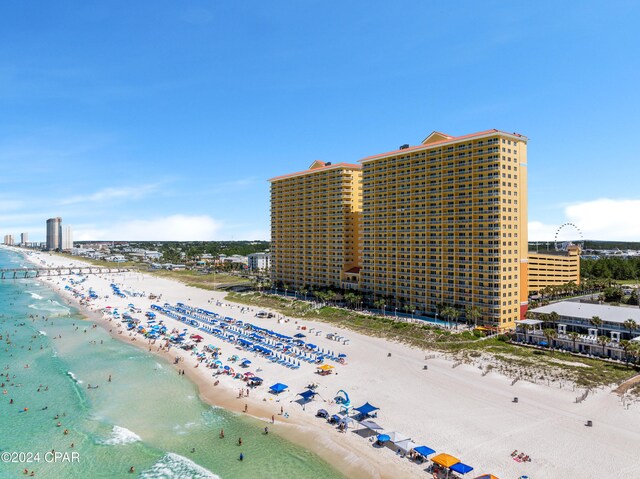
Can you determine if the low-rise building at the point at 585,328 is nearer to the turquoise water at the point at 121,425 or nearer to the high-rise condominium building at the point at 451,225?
the high-rise condominium building at the point at 451,225

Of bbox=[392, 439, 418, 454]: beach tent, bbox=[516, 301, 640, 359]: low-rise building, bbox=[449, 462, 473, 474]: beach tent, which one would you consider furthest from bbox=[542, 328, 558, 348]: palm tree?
bbox=[449, 462, 473, 474]: beach tent

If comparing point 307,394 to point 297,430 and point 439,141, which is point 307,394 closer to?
point 297,430

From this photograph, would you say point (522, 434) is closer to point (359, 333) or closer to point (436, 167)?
point (359, 333)

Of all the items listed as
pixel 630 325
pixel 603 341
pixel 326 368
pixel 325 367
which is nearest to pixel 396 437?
pixel 326 368

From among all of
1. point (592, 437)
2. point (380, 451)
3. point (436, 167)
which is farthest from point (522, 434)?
point (436, 167)

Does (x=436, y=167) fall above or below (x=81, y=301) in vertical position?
above

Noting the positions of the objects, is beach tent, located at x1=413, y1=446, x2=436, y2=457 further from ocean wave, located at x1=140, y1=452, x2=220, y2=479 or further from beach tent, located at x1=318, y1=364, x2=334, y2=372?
beach tent, located at x1=318, y1=364, x2=334, y2=372
